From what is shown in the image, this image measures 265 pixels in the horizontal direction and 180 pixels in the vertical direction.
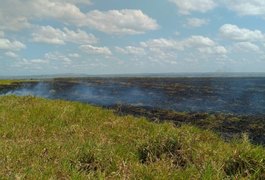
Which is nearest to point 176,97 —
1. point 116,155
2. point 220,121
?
point 220,121

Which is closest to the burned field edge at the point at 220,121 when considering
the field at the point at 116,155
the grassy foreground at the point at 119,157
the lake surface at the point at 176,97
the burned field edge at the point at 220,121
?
the burned field edge at the point at 220,121

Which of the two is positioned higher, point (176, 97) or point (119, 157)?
point (119, 157)

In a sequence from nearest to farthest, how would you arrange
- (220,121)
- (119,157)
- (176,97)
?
(119,157) → (220,121) → (176,97)

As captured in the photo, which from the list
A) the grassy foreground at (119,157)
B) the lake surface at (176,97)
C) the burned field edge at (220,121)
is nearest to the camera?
the grassy foreground at (119,157)

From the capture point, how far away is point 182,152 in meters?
11.4

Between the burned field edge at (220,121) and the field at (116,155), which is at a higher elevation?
the field at (116,155)

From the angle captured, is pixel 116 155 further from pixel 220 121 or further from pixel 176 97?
pixel 176 97

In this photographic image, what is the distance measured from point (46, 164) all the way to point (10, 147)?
207 centimetres

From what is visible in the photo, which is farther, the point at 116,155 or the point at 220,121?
the point at 220,121

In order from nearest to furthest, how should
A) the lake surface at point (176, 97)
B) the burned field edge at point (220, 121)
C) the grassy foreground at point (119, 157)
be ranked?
the grassy foreground at point (119, 157) < the burned field edge at point (220, 121) < the lake surface at point (176, 97)

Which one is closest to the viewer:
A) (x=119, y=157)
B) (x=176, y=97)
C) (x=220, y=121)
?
(x=119, y=157)

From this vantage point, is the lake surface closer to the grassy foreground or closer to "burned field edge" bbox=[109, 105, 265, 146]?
"burned field edge" bbox=[109, 105, 265, 146]

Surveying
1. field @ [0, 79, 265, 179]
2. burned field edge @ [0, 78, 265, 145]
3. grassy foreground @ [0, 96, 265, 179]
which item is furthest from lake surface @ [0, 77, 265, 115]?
grassy foreground @ [0, 96, 265, 179]

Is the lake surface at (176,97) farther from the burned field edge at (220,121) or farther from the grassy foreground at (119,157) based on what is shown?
the grassy foreground at (119,157)
